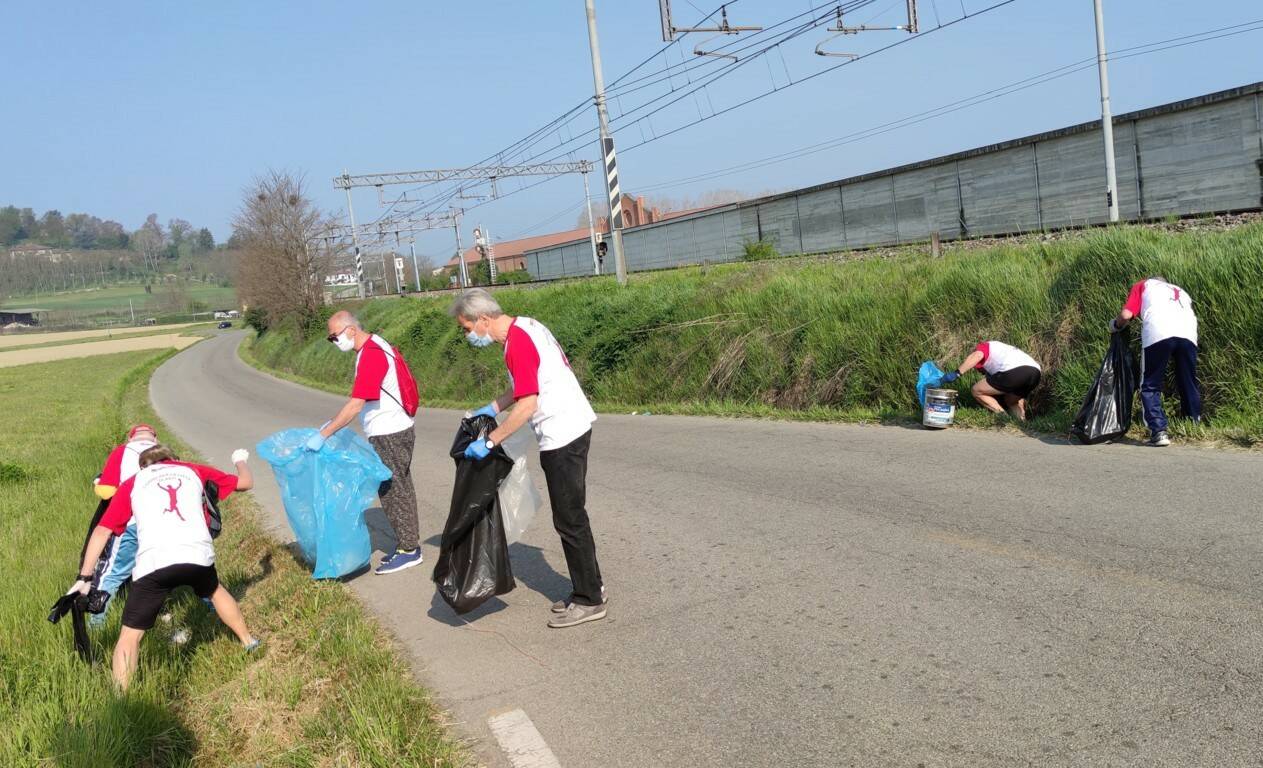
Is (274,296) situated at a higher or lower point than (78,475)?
higher

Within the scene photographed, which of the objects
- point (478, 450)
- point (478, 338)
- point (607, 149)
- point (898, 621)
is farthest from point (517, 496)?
point (607, 149)

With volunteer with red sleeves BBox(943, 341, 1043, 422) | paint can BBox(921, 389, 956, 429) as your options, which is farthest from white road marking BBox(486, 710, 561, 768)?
paint can BBox(921, 389, 956, 429)

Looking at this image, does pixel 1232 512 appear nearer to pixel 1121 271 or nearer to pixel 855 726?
pixel 855 726

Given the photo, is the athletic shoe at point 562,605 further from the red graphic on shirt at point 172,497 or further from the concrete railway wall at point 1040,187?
the concrete railway wall at point 1040,187

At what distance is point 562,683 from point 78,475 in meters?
12.4

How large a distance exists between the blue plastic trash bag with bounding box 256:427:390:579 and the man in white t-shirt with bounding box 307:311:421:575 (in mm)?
134

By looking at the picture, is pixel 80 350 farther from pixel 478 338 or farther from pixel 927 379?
pixel 478 338

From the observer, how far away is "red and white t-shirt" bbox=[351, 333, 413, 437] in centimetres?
687

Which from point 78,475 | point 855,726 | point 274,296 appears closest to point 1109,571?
point 855,726

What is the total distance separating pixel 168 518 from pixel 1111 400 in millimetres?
7556

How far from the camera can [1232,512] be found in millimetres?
6059

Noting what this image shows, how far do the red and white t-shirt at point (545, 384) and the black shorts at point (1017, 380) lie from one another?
6110 millimetres

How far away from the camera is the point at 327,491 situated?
680cm

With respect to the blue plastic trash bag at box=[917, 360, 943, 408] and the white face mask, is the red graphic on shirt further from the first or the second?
the blue plastic trash bag at box=[917, 360, 943, 408]
